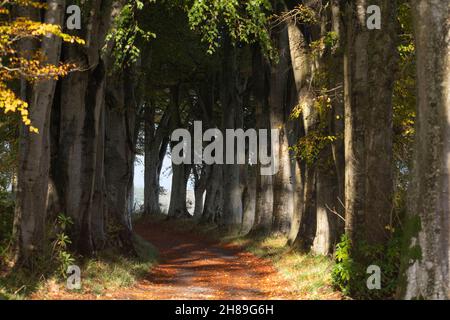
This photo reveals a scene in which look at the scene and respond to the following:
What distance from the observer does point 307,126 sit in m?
18.0

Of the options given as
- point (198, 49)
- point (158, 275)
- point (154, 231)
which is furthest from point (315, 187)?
point (154, 231)

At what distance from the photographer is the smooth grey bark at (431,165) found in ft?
29.1

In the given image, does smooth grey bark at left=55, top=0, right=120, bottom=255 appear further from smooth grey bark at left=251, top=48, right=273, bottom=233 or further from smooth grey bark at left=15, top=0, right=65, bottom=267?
smooth grey bark at left=251, top=48, right=273, bottom=233

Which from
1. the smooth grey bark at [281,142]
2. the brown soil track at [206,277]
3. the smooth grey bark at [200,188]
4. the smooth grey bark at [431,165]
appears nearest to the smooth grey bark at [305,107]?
the brown soil track at [206,277]

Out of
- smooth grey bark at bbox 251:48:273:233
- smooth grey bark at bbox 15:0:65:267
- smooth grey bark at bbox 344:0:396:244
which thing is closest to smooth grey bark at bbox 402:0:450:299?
smooth grey bark at bbox 344:0:396:244

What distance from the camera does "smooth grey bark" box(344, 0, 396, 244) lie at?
11344mm

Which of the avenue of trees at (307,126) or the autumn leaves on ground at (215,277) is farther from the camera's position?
the autumn leaves on ground at (215,277)

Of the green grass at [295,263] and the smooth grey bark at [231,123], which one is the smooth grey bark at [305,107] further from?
the smooth grey bark at [231,123]

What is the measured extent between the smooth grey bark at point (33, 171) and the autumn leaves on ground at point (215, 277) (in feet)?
2.83

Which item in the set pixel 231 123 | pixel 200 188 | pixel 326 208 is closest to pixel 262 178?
pixel 231 123

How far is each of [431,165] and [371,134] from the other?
257cm
